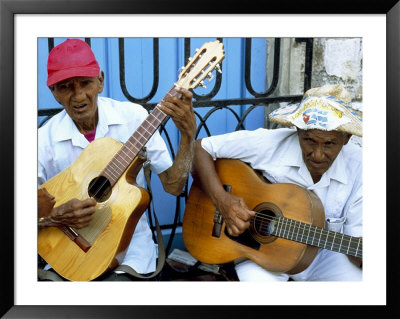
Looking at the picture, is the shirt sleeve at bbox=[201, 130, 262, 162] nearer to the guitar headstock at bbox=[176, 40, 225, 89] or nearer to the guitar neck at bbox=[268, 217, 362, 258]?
the guitar neck at bbox=[268, 217, 362, 258]

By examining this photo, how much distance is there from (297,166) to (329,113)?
0.33m

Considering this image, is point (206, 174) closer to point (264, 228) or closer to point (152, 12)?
point (264, 228)

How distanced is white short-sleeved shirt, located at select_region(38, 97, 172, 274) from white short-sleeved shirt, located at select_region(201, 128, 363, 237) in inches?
11.5

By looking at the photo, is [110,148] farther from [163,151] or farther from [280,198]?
[280,198]

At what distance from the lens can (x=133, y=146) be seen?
2.90m

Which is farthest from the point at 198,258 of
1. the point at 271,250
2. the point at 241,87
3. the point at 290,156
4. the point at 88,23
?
the point at 88,23

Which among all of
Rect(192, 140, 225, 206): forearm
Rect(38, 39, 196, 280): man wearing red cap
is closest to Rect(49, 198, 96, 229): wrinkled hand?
Rect(38, 39, 196, 280): man wearing red cap

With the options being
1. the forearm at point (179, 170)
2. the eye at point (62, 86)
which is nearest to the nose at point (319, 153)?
the forearm at point (179, 170)

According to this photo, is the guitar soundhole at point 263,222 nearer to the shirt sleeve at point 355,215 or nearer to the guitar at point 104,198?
the shirt sleeve at point 355,215

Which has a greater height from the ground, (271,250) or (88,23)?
(88,23)

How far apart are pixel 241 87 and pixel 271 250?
3.25ft

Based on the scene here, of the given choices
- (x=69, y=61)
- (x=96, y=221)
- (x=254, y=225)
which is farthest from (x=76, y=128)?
(x=254, y=225)

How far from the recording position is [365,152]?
2.92 metres

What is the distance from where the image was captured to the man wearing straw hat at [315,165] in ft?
9.70
